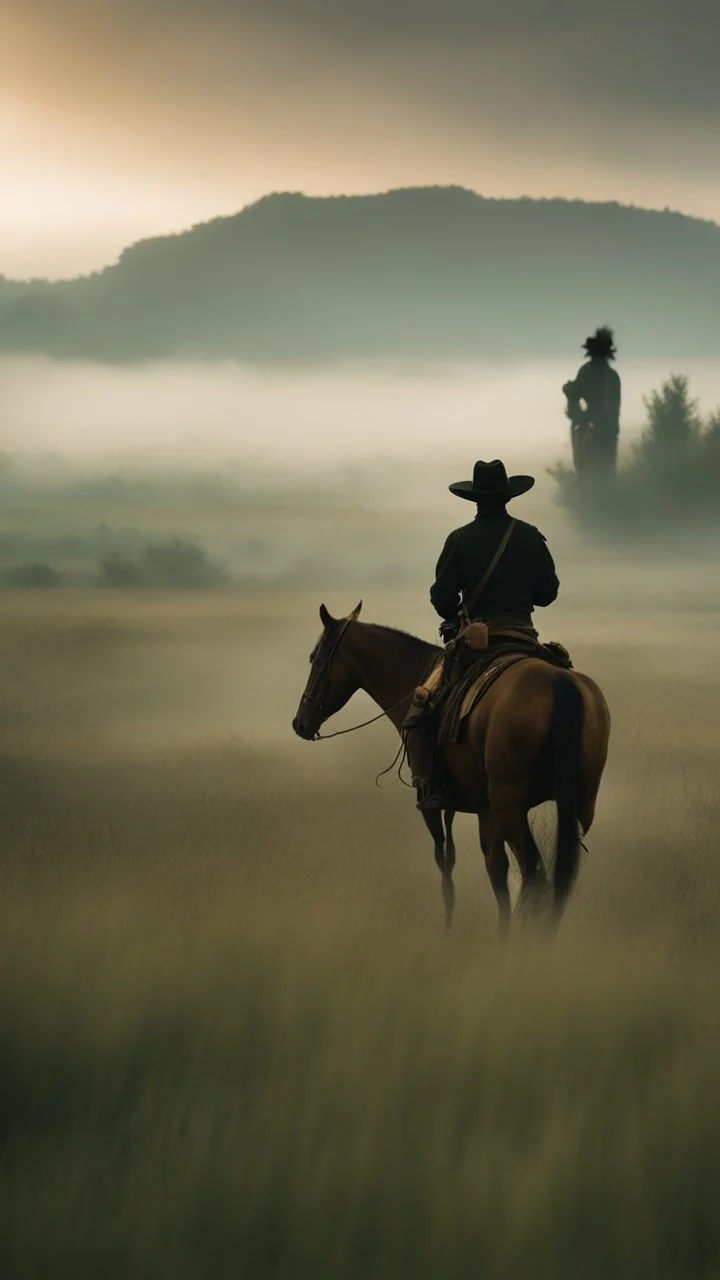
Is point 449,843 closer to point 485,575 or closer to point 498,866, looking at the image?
point 498,866

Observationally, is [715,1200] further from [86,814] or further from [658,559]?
[658,559]

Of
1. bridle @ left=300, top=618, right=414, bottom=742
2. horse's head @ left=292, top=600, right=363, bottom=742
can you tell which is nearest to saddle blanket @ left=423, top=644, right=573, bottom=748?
bridle @ left=300, top=618, right=414, bottom=742

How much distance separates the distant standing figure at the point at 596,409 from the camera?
41.5 meters

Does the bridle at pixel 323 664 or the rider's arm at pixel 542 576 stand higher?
the rider's arm at pixel 542 576

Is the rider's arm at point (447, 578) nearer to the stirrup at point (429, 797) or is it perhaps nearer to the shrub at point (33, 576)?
the stirrup at point (429, 797)

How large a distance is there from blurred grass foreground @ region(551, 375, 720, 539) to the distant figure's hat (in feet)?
12.5

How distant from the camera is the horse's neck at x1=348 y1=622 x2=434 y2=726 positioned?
11.2 m

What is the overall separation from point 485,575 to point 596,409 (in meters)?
33.3

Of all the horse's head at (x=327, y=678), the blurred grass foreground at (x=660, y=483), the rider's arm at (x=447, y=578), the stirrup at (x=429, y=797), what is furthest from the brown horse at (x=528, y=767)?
the blurred grass foreground at (x=660, y=483)

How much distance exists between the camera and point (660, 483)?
152ft

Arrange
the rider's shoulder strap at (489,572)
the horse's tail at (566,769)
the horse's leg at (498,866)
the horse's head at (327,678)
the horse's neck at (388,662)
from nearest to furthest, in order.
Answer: the horse's tail at (566,769)
the horse's leg at (498,866)
the rider's shoulder strap at (489,572)
the horse's neck at (388,662)
the horse's head at (327,678)

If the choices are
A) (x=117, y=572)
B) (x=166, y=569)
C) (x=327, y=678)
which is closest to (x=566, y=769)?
(x=327, y=678)

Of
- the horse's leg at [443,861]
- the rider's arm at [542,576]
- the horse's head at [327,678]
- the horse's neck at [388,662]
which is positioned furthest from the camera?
the horse's head at [327,678]

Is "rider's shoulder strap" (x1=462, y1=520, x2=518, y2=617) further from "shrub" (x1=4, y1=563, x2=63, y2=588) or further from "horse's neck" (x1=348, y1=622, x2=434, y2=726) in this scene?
"shrub" (x1=4, y1=563, x2=63, y2=588)
